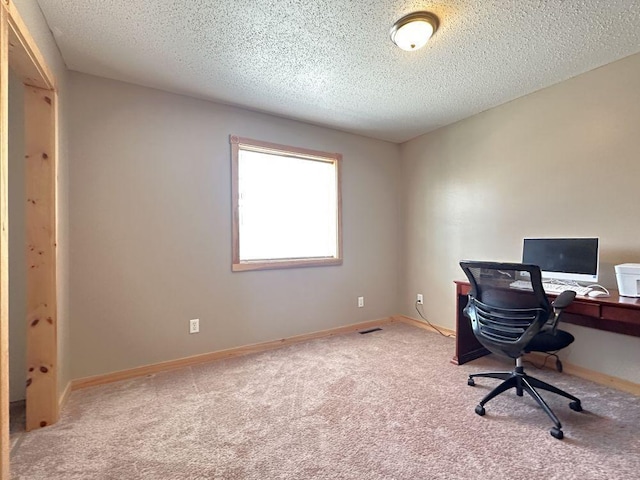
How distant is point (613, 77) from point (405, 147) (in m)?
2.09

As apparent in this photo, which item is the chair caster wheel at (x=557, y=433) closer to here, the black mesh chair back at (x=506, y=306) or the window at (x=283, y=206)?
the black mesh chair back at (x=506, y=306)

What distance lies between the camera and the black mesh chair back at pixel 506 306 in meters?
1.79

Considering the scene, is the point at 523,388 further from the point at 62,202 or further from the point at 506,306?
the point at 62,202

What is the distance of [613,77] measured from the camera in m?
2.23

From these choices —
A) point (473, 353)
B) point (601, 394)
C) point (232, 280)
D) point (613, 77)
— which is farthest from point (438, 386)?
point (613, 77)

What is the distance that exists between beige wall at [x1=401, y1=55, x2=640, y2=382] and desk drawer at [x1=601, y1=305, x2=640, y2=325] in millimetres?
618

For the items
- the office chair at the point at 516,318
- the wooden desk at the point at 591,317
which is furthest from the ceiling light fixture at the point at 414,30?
the wooden desk at the point at 591,317

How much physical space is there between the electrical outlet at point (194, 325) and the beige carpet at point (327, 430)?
0.33 m

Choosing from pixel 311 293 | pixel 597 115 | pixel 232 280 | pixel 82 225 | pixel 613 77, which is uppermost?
pixel 613 77

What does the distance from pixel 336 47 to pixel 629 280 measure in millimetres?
2437

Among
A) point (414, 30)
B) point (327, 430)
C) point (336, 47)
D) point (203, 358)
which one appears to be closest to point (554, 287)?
point (327, 430)

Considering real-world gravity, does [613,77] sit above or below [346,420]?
above

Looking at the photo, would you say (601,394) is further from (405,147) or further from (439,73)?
(405,147)

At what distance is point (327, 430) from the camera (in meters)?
1.74
